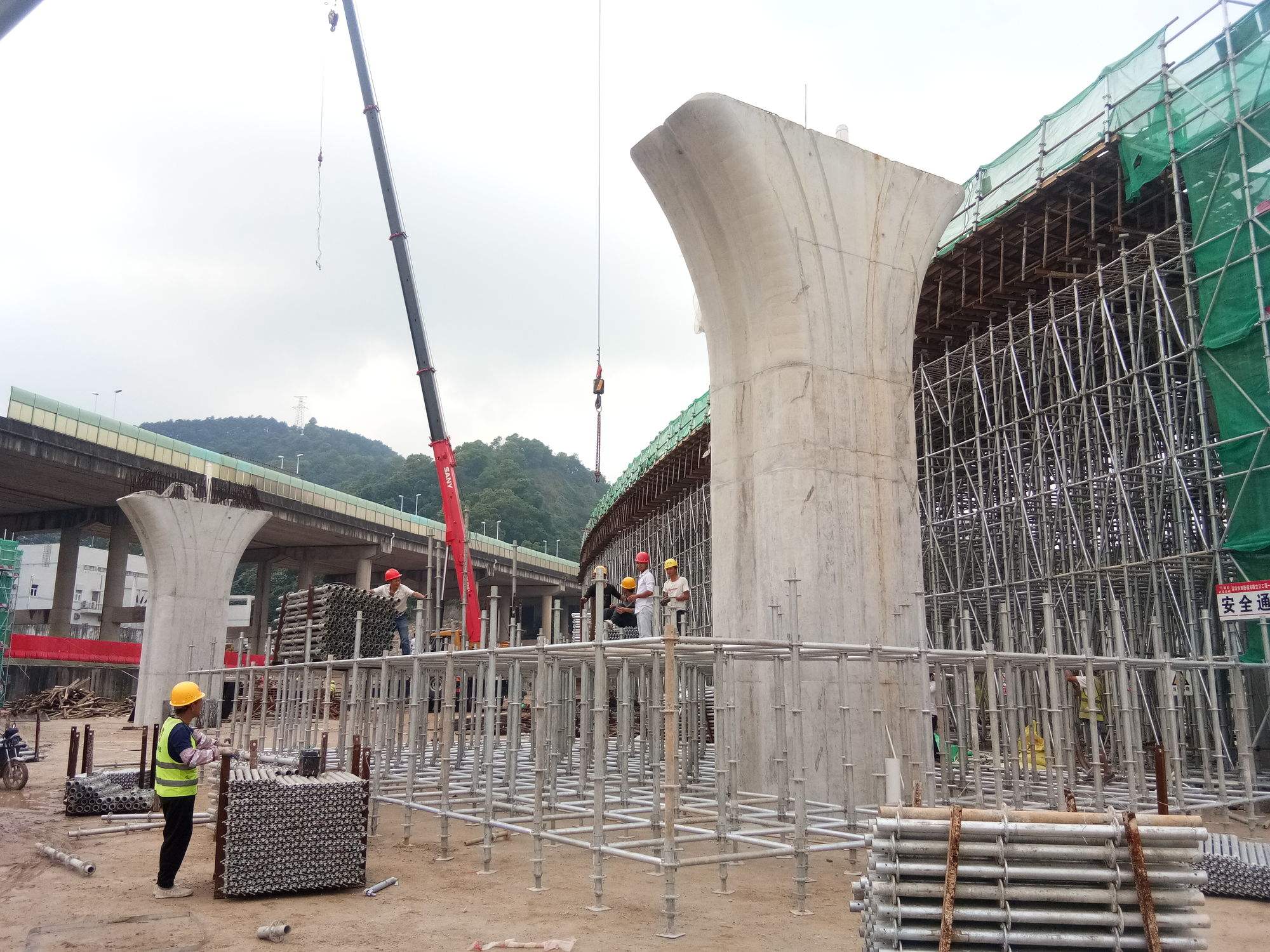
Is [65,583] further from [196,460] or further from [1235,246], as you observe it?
[1235,246]

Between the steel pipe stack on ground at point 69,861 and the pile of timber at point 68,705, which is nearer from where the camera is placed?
the steel pipe stack on ground at point 69,861

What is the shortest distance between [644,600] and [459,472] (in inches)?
2484

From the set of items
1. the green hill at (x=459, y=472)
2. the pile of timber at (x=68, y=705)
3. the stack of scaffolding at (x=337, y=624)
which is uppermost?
the green hill at (x=459, y=472)

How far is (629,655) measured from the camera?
9961 millimetres

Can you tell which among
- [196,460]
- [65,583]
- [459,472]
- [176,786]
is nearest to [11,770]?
[176,786]

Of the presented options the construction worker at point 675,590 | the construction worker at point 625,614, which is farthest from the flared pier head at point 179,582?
the construction worker at point 675,590

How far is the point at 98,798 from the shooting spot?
13102mm

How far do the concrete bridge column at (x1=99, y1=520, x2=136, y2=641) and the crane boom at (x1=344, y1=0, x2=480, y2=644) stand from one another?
27.3 m

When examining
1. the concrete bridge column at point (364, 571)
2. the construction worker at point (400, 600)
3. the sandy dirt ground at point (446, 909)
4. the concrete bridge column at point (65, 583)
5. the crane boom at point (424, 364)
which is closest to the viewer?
the sandy dirt ground at point (446, 909)

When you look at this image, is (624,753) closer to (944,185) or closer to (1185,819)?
(1185,819)

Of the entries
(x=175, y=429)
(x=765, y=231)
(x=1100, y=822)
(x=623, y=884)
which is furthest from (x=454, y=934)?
(x=175, y=429)

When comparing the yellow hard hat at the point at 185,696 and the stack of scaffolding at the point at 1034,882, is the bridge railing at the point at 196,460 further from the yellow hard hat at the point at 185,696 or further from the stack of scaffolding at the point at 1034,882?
the stack of scaffolding at the point at 1034,882

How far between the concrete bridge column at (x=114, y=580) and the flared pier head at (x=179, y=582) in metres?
15.0

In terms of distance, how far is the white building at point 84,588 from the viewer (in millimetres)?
72500
